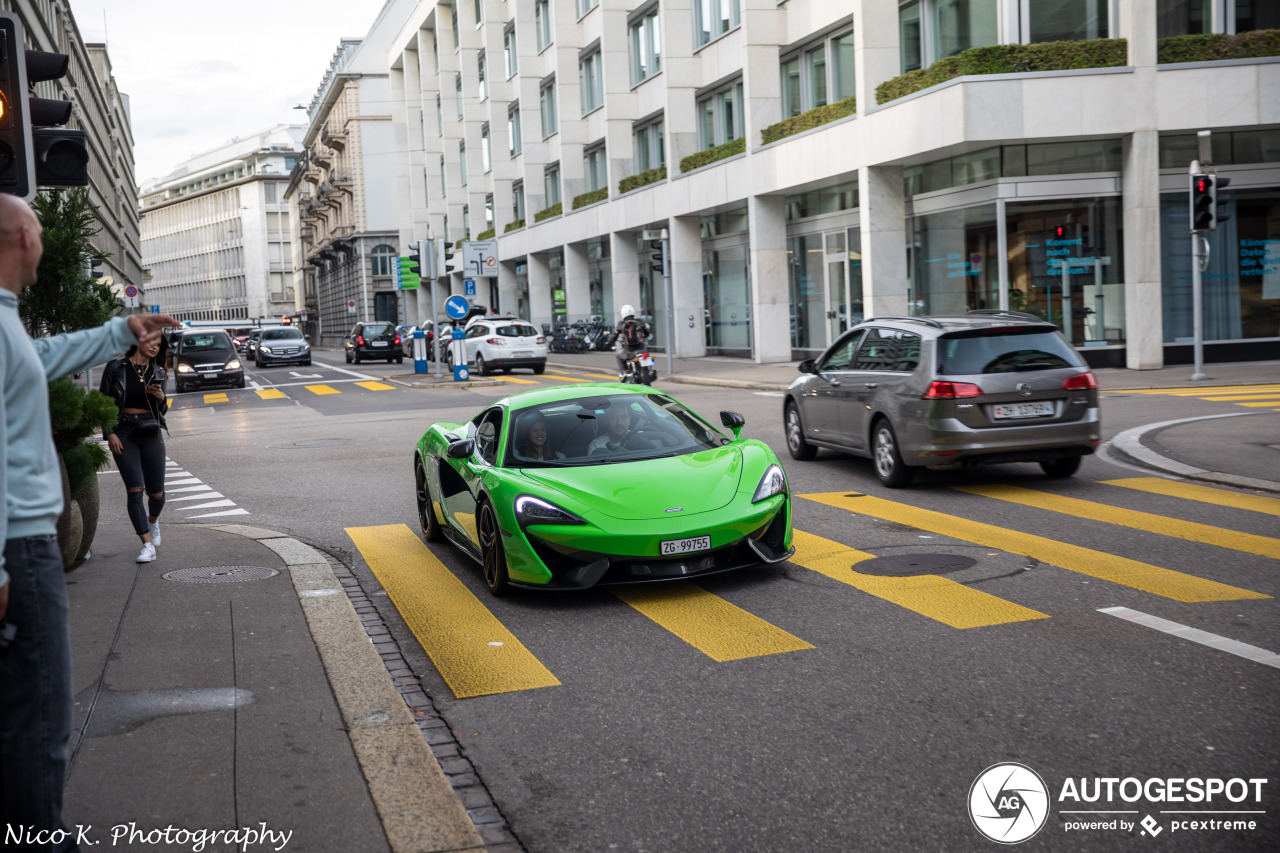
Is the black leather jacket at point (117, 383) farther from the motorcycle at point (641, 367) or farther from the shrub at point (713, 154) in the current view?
the shrub at point (713, 154)

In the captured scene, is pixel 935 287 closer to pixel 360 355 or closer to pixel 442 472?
pixel 442 472

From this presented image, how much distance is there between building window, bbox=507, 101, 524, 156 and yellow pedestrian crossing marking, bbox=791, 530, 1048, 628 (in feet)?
170

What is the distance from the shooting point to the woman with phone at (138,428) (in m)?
8.95

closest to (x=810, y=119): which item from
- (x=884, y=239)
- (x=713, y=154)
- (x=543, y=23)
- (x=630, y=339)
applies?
(x=884, y=239)

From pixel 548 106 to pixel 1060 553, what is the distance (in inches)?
1864

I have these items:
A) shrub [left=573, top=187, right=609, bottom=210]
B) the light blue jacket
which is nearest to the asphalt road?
the light blue jacket

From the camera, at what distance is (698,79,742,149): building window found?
35375 millimetres

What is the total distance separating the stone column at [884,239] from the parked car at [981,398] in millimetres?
16101

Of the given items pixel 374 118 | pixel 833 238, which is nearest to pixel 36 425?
pixel 833 238

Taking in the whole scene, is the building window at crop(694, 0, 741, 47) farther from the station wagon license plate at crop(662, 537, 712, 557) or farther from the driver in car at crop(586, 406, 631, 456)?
the station wagon license plate at crop(662, 537, 712, 557)

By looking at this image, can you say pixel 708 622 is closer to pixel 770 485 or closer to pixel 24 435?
pixel 770 485

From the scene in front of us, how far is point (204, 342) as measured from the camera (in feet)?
116

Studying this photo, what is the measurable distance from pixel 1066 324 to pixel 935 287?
3.38 meters

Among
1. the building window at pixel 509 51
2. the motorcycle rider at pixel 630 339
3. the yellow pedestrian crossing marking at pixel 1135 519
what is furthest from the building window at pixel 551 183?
the yellow pedestrian crossing marking at pixel 1135 519
